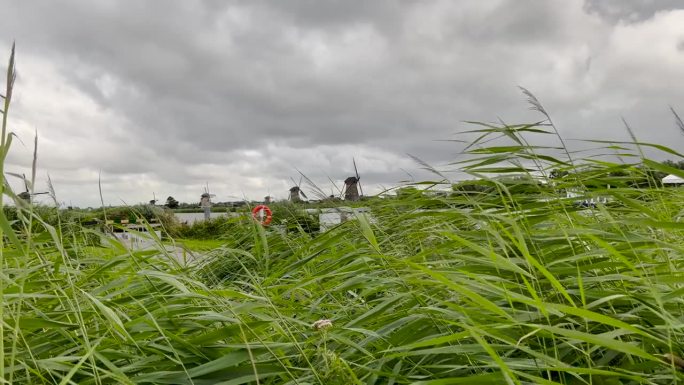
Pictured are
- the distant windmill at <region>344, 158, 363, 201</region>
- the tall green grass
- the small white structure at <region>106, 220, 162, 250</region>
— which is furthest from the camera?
the distant windmill at <region>344, 158, 363, 201</region>

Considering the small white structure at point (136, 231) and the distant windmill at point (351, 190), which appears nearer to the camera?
the small white structure at point (136, 231)

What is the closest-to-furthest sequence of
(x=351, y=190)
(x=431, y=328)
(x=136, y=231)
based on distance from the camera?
(x=431, y=328) → (x=136, y=231) → (x=351, y=190)

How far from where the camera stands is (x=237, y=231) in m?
5.89

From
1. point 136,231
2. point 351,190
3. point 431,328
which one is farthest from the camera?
point 351,190

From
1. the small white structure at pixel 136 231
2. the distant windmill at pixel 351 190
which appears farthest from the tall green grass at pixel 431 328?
the distant windmill at pixel 351 190

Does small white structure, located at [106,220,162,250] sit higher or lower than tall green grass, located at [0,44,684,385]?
higher

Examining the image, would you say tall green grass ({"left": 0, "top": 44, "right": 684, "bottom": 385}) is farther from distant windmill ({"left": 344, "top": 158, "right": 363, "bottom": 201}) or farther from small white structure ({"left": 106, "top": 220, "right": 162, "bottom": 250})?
distant windmill ({"left": 344, "top": 158, "right": 363, "bottom": 201})

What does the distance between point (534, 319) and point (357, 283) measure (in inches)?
27.5

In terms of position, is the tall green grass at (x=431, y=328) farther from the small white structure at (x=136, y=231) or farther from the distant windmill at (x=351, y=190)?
the distant windmill at (x=351, y=190)

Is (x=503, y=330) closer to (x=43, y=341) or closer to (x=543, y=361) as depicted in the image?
(x=543, y=361)

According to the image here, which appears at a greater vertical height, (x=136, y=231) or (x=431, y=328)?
(x=136, y=231)

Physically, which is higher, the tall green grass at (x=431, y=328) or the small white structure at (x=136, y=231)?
the small white structure at (x=136, y=231)

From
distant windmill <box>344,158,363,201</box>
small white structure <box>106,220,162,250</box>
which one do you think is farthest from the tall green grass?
distant windmill <box>344,158,363,201</box>

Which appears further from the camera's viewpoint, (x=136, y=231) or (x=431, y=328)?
(x=136, y=231)
